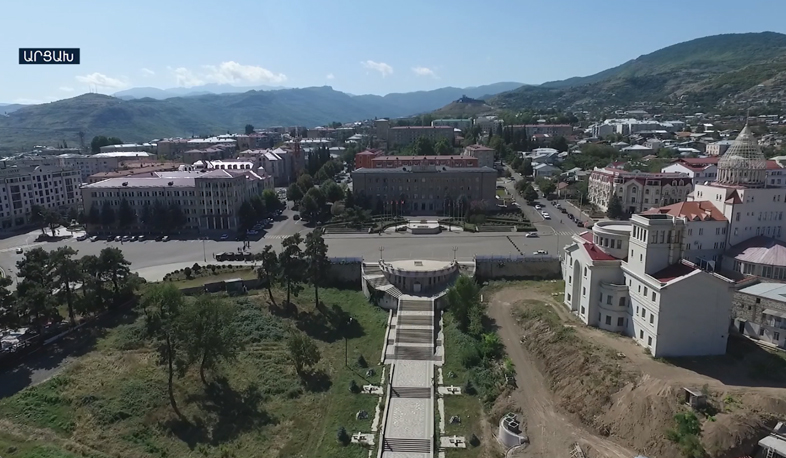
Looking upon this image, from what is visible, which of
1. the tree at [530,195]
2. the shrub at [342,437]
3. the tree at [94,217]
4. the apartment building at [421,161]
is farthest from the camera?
the apartment building at [421,161]

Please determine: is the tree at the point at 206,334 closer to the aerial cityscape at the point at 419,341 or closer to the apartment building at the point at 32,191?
the aerial cityscape at the point at 419,341

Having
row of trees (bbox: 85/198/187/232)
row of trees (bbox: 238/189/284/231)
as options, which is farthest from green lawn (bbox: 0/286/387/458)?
row of trees (bbox: 238/189/284/231)

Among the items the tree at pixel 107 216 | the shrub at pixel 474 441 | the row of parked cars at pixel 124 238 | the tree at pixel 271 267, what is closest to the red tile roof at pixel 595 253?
the shrub at pixel 474 441

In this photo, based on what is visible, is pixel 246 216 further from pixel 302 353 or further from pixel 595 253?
pixel 595 253

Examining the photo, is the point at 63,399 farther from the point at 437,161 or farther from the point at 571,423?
the point at 437,161

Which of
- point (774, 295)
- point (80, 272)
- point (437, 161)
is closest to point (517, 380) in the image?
point (774, 295)

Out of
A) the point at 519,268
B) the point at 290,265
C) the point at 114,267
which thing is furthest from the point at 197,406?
the point at 519,268

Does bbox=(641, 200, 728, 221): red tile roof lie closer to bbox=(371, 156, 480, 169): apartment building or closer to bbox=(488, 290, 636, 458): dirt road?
bbox=(488, 290, 636, 458): dirt road
